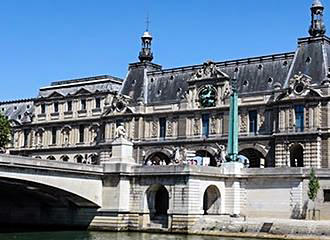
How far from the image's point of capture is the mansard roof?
99.7m

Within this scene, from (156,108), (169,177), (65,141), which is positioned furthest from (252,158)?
(65,141)

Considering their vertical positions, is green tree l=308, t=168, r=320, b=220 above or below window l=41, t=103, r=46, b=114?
below

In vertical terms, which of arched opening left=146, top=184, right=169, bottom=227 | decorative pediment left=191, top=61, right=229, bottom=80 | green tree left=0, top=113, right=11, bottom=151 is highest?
decorative pediment left=191, top=61, right=229, bottom=80

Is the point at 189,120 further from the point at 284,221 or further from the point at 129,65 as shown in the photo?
the point at 284,221

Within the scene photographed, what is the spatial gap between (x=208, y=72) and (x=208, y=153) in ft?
32.1

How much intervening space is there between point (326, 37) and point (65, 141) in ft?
131

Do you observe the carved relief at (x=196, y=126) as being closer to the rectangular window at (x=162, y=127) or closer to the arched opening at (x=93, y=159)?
the rectangular window at (x=162, y=127)

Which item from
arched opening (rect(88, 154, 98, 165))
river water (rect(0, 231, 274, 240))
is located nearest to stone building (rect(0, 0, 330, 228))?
arched opening (rect(88, 154, 98, 165))

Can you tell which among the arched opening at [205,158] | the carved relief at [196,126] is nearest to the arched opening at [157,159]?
the arched opening at [205,158]

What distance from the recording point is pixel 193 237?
5744 cm

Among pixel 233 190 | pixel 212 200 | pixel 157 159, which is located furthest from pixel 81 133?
pixel 233 190

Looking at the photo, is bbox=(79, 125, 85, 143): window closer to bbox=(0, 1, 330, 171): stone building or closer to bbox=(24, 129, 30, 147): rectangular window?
bbox=(0, 1, 330, 171): stone building

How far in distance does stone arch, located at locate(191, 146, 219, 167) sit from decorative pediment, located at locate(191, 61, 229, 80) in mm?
8482

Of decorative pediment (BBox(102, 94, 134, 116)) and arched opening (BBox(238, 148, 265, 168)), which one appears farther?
decorative pediment (BBox(102, 94, 134, 116))
